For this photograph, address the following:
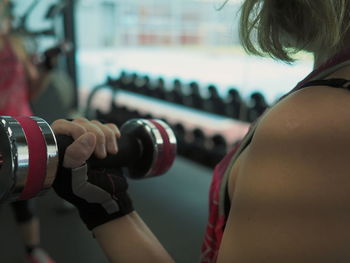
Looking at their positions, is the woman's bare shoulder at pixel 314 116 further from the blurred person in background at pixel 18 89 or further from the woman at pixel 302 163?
the blurred person in background at pixel 18 89

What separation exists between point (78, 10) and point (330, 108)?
402 cm

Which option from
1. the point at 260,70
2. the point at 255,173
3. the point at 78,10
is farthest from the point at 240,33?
the point at 78,10

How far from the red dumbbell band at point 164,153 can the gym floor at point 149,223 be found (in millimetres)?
1183

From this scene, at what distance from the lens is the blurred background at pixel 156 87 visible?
2.01 m

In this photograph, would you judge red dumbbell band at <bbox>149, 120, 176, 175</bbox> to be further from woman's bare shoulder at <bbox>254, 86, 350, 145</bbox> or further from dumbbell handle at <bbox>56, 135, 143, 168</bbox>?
woman's bare shoulder at <bbox>254, 86, 350, 145</bbox>

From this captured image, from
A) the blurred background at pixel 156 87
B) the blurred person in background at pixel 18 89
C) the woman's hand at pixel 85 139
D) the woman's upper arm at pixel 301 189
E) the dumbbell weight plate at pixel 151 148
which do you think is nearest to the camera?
the woman's upper arm at pixel 301 189

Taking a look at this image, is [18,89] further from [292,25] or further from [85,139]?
[292,25]

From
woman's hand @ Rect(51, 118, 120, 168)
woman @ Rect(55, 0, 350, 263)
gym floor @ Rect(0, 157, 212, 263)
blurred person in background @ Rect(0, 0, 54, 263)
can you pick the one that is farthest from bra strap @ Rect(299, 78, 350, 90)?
gym floor @ Rect(0, 157, 212, 263)

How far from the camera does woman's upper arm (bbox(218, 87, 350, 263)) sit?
357mm

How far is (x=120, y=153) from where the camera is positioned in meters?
0.56

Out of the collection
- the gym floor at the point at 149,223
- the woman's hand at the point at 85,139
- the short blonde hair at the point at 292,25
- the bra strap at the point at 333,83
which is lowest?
the gym floor at the point at 149,223

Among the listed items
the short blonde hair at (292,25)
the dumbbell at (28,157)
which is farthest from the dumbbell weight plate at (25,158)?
the short blonde hair at (292,25)

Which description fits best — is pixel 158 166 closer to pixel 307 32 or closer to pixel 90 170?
pixel 90 170

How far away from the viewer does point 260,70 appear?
3.11 metres
